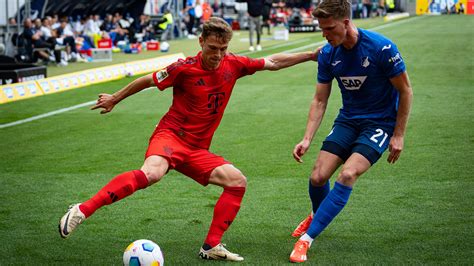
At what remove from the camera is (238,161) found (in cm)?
1132

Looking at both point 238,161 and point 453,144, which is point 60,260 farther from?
point 453,144

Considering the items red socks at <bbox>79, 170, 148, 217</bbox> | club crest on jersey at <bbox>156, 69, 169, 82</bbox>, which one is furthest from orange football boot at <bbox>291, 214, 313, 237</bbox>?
club crest on jersey at <bbox>156, 69, 169, 82</bbox>

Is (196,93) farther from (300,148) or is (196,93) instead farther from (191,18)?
(191,18)

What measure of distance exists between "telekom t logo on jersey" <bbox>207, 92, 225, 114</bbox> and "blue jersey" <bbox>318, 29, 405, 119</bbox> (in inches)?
35.1

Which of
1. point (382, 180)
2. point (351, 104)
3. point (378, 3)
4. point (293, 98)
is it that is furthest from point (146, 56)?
point (378, 3)

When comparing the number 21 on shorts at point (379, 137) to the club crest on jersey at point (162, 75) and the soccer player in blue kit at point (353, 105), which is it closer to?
the soccer player in blue kit at point (353, 105)

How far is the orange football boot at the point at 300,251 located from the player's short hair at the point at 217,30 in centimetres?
174

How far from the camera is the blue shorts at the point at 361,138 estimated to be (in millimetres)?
6895

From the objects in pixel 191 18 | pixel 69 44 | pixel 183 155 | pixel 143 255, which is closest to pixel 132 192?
pixel 183 155

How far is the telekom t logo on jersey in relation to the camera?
701cm

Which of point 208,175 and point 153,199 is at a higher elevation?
point 208,175

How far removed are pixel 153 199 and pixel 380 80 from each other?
3.25 metres

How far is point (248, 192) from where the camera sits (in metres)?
9.45

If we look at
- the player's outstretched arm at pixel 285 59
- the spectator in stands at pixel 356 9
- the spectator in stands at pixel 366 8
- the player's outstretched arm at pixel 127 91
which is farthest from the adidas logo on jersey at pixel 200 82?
the spectator in stands at pixel 366 8
